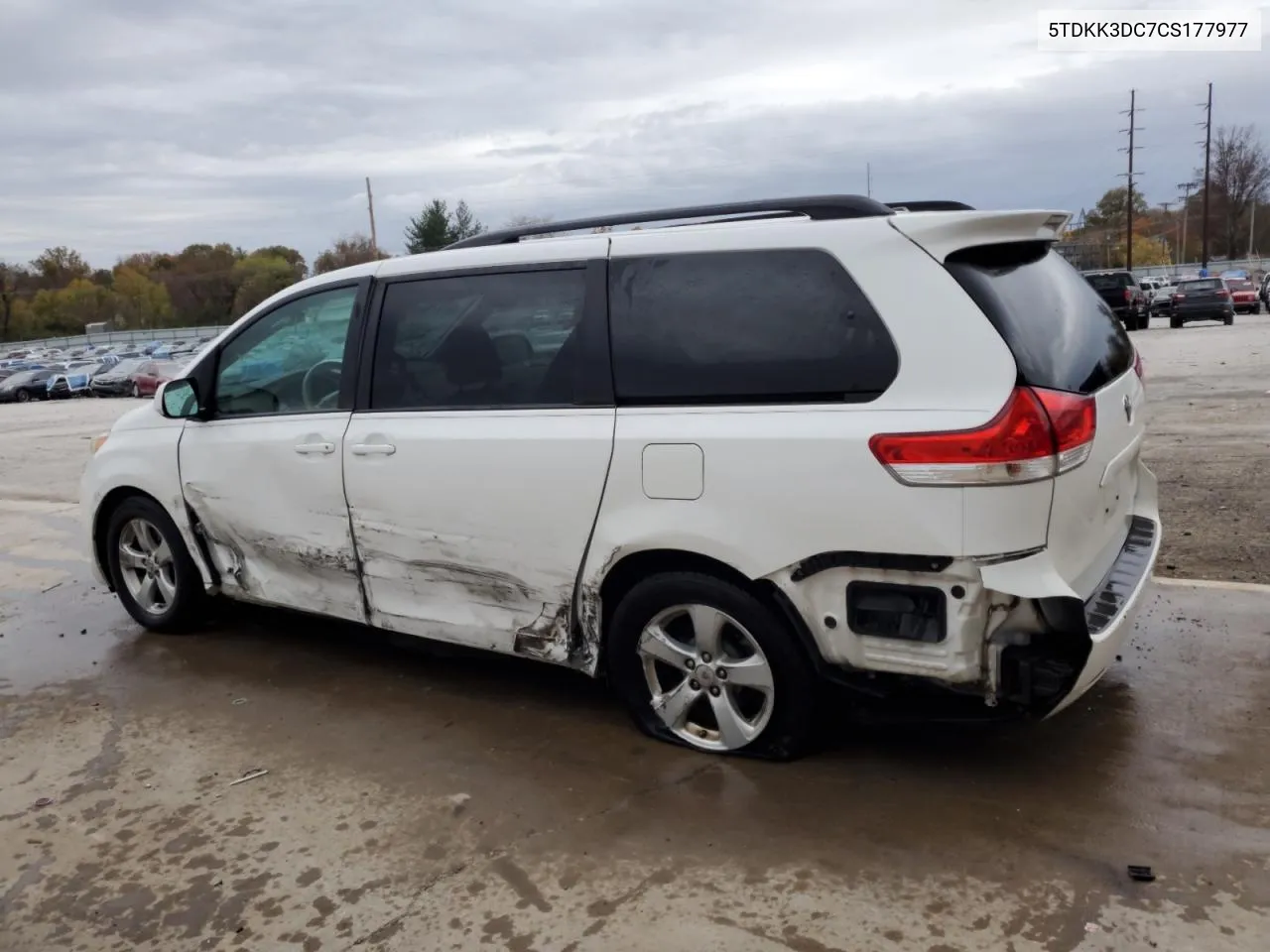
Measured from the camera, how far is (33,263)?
114 m

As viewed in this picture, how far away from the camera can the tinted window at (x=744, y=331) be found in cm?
337

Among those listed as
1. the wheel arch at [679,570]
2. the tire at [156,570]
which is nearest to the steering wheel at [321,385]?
the tire at [156,570]

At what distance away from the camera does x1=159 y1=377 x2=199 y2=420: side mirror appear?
5.14 m

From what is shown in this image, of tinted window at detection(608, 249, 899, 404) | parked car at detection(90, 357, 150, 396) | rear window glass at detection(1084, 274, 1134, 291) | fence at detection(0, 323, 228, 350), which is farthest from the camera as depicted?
fence at detection(0, 323, 228, 350)

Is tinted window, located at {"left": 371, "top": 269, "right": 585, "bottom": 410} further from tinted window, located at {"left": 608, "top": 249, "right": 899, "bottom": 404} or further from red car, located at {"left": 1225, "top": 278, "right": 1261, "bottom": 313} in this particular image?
red car, located at {"left": 1225, "top": 278, "right": 1261, "bottom": 313}

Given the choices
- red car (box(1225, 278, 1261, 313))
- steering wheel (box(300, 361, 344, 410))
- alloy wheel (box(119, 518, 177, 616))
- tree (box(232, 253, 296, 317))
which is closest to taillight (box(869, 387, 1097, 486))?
steering wheel (box(300, 361, 344, 410))

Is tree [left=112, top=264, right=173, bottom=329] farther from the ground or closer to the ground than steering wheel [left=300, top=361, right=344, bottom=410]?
farther from the ground

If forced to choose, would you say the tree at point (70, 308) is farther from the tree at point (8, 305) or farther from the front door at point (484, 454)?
the front door at point (484, 454)

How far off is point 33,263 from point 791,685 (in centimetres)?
13045

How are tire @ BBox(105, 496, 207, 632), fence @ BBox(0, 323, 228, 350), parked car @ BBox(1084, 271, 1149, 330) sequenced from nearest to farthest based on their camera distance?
tire @ BBox(105, 496, 207, 632), parked car @ BBox(1084, 271, 1149, 330), fence @ BBox(0, 323, 228, 350)

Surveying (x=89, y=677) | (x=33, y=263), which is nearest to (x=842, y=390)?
(x=89, y=677)

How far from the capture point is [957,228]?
3.34m

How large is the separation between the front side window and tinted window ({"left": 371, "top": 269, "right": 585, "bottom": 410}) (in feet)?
1.00

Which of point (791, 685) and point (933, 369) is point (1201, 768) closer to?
point (791, 685)
